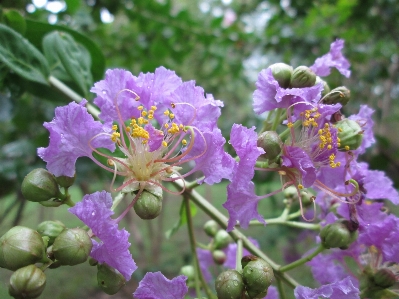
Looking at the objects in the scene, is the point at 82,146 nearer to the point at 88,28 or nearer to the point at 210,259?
the point at 210,259

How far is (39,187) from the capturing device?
3.49ft

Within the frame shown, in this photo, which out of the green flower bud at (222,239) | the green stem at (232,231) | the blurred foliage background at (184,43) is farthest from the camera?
the blurred foliage background at (184,43)

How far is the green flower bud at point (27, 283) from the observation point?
0.91m

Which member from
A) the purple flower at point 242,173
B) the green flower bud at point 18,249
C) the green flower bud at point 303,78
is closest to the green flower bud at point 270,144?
the purple flower at point 242,173

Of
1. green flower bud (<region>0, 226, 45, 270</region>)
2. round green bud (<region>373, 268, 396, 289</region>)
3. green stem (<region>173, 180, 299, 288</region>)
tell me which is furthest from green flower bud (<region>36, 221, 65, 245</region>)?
round green bud (<region>373, 268, 396, 289</region>)

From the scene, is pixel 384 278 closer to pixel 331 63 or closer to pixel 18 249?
pixel 331 63

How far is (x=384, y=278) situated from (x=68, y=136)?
111 centimetres

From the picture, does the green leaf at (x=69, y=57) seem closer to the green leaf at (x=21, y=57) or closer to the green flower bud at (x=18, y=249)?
the green leaf at (x=21, y=57)

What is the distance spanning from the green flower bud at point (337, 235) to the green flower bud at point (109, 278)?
645 mm

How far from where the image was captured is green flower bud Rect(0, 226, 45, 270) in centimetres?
93

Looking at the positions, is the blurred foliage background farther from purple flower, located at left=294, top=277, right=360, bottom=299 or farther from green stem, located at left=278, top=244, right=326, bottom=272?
purple flower, located at left=294, top=277, right=360, bottom=299

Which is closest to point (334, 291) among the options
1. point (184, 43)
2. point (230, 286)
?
point (230, 286)

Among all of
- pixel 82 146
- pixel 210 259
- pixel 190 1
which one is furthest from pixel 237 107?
pixel 82 146

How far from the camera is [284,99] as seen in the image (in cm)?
116
